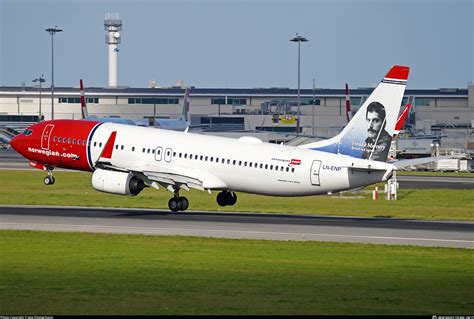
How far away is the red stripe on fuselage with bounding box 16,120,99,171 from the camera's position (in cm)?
6312

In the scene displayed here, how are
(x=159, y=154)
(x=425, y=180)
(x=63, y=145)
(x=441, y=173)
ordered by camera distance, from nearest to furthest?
(x=159, y=154) < (x=63, y=145) < (x=425, y=180) < (x=441, y=173)

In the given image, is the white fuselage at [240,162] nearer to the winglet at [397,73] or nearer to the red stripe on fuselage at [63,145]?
the red stripe on fuselage at [63,145]

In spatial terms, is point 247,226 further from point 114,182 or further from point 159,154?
point 159,154

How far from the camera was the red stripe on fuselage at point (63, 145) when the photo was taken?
63.1 m

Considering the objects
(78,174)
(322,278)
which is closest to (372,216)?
(322,278)

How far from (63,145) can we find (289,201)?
1595 cm

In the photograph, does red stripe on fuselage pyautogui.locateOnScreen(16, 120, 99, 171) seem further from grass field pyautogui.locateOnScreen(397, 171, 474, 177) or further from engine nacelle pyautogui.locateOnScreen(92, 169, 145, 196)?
grass field pyautogui.locateOnScreen(397, 171, 474, 177)

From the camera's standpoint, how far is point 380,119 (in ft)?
182

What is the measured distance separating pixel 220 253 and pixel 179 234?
768 cm

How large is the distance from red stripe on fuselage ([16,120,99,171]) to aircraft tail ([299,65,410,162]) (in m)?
17.1

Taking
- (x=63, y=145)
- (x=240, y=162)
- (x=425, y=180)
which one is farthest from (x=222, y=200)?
(x=425, y=180)

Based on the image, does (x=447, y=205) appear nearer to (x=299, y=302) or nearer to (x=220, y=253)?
(x=220, y=253)

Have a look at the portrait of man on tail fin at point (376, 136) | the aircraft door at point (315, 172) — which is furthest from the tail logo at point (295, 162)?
the portrait of man on tail fin at point (376, 136)

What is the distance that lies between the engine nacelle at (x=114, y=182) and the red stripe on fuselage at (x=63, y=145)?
18.3 ft
